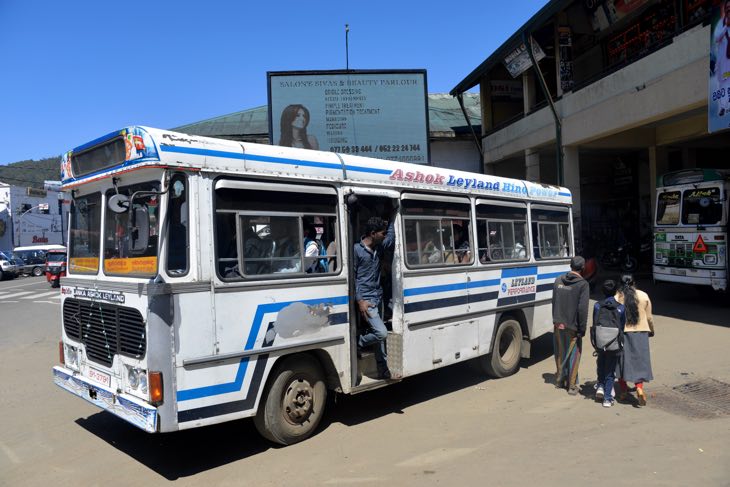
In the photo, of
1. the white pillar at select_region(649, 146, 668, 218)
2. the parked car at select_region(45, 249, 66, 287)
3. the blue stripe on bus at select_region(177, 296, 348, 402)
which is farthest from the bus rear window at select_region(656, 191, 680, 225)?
the parked car at select_region(45, 249, 66, 287)

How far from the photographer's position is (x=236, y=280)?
4.41m

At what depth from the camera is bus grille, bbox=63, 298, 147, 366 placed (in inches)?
166

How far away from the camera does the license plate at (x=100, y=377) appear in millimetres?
4551

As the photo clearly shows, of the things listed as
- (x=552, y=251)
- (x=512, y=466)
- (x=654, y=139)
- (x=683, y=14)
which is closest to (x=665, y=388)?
(x=552, y=251)

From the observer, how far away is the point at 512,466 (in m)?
4.39

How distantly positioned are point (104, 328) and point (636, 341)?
5.58 meters

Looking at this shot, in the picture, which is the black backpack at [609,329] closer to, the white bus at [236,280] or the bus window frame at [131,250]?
the white bus at [236,280]

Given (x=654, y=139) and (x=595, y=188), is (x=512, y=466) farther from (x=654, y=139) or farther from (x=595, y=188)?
(x=595, y=188)

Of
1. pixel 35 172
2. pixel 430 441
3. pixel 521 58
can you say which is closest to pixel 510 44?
pixel 521 58

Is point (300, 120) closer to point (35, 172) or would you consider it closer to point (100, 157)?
point (100, 157)

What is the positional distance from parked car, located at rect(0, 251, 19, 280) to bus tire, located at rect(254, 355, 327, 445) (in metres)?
33.9

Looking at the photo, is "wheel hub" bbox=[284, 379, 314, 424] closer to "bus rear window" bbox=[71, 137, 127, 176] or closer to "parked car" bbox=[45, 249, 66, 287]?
"bus rear window" bbox=[71, 137, 127, 176]

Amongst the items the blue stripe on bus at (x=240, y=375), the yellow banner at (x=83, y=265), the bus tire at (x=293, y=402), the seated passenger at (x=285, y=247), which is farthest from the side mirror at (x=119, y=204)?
the bus tire at (x=293, y=402)

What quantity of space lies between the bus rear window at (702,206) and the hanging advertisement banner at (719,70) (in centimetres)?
287
